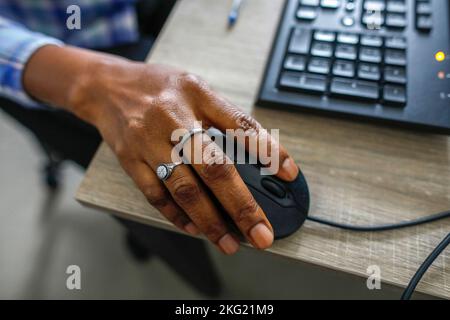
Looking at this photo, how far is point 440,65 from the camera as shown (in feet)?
1.24

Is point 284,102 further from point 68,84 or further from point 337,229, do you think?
point 68,84

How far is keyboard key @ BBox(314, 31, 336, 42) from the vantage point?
0.39 m

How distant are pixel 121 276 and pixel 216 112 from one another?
70cm

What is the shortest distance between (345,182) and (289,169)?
0.06 m

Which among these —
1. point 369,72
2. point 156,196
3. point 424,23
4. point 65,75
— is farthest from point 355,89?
point 65,75

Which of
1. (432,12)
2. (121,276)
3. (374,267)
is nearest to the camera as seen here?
(374,267)

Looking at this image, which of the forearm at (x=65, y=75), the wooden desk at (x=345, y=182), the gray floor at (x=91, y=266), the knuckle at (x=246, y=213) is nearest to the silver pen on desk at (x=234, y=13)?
the wooden desk at (x=345, y=182)

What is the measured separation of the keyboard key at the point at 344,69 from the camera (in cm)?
37

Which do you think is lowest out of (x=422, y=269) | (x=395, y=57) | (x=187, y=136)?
(x=422, y=269)

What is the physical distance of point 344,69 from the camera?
37 cm

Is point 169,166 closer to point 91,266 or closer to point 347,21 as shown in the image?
point 347,21

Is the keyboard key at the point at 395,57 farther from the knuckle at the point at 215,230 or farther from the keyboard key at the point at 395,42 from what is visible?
the knuckle at the point at 215,230

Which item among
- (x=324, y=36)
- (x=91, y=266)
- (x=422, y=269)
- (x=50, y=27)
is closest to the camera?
(x=422, y=269)
